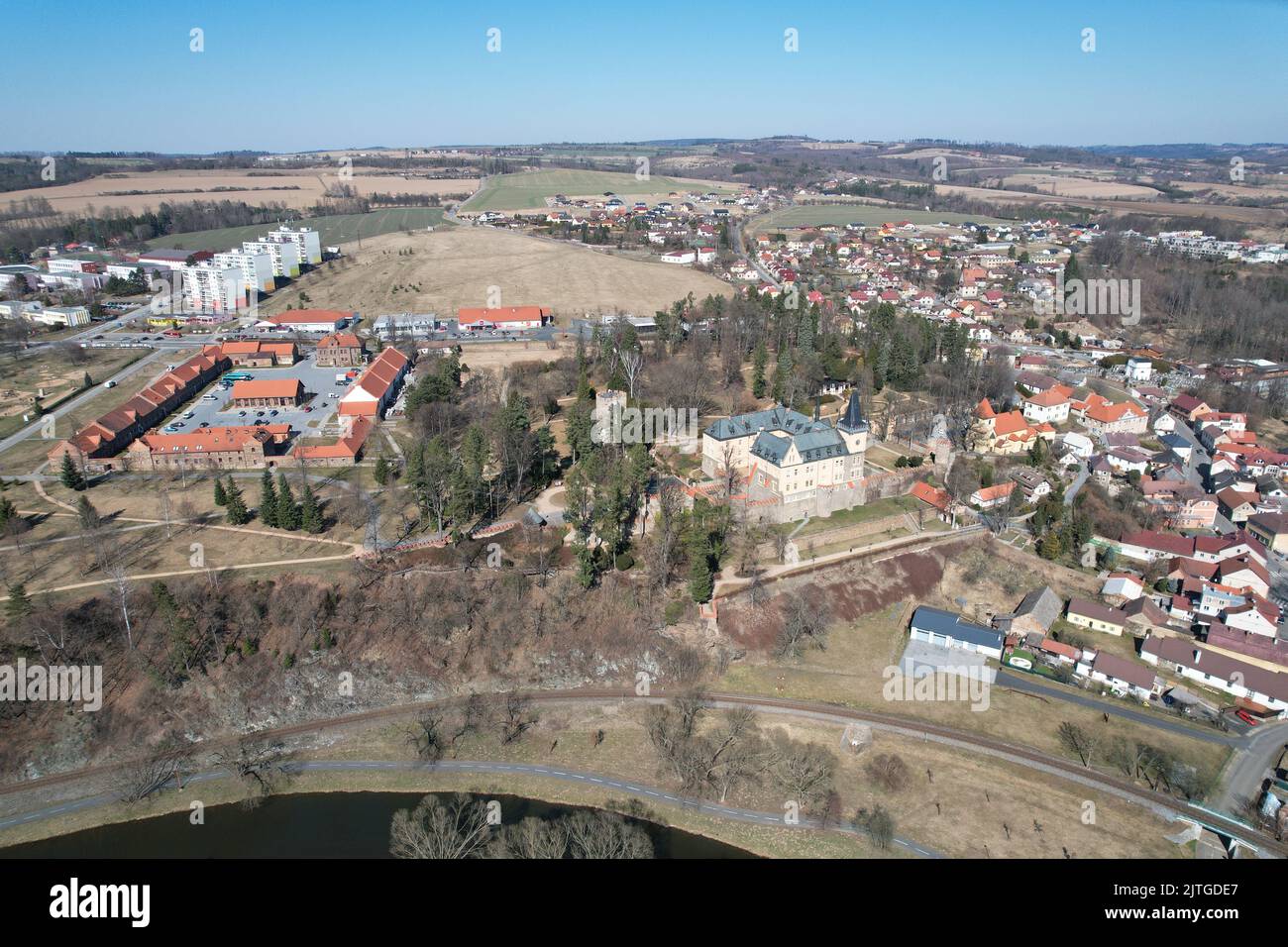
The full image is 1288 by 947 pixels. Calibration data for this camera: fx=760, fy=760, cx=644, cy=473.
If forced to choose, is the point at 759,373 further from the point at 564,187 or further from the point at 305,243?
the point at 564,187

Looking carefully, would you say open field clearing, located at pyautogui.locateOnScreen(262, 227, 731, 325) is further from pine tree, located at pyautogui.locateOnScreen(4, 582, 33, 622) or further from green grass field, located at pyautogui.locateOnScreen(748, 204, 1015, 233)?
pine tree, located at pyautogui.locateOnScreen(4, 582, 33, 622)

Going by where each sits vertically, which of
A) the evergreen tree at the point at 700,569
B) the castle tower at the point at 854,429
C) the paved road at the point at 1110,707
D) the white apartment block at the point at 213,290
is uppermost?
the white apartment block at the point at 213,290

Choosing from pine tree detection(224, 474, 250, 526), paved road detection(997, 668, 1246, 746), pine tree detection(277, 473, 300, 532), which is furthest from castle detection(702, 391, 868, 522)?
pine tree detection(224, 474, 250, 526)

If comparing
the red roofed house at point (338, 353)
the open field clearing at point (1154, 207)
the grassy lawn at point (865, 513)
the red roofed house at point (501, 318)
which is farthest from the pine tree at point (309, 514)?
the open field clearing at point (1154, 207)

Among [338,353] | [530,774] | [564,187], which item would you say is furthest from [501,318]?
[564,187]

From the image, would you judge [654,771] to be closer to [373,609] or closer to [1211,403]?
[373,609]

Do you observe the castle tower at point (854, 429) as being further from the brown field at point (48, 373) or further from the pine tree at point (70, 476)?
the brown field at point (48, 373)

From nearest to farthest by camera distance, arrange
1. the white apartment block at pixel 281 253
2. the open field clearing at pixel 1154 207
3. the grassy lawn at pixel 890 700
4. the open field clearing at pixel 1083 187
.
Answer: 1. the grassy lawn at pixel 890 700
2. the white apartment block at pixel 281 253
3. the open field clearing at pixel 1154 207
4. the open field clearing at pixel 1083 187
